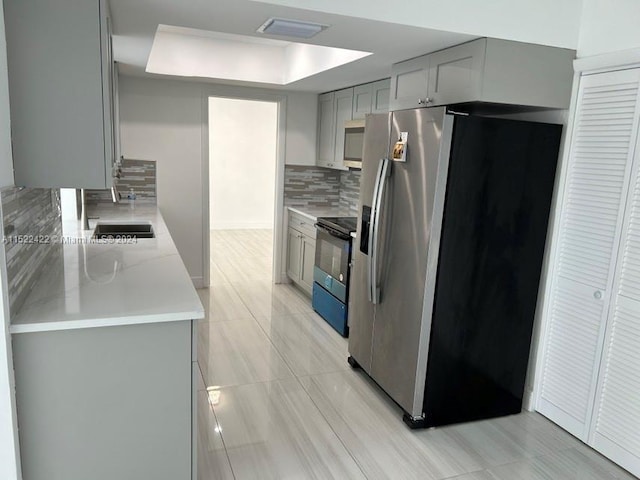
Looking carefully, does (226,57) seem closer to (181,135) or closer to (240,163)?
(181,135)

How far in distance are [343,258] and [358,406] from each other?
4.33 feet

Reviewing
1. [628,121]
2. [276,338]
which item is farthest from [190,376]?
[628,121]

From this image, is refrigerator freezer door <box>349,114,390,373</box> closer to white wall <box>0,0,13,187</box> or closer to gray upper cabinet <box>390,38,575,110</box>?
gray upper cabinet <box>390,38,575,110</box>

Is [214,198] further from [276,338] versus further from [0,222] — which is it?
[0,222]

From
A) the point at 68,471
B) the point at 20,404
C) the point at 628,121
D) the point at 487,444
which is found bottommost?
the point at 487,444


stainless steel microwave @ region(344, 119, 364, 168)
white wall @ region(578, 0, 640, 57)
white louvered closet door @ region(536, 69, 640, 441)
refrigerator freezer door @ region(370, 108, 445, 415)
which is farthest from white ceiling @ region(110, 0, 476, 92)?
stainless steel microwave @ region(344, 119, 364, 168)

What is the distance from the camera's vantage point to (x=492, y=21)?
2367 millimetres

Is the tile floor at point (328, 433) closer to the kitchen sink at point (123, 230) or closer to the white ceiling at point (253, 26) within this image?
the kitchen sink at point (123, 230)

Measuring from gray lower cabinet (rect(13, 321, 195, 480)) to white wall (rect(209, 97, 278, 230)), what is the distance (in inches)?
270

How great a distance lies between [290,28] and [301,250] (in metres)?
2.85

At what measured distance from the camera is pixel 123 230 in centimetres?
388

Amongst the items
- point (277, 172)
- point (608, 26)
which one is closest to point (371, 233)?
point (608, 26)

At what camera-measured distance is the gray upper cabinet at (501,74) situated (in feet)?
7.90

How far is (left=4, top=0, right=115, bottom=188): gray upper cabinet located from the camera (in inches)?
66.2
